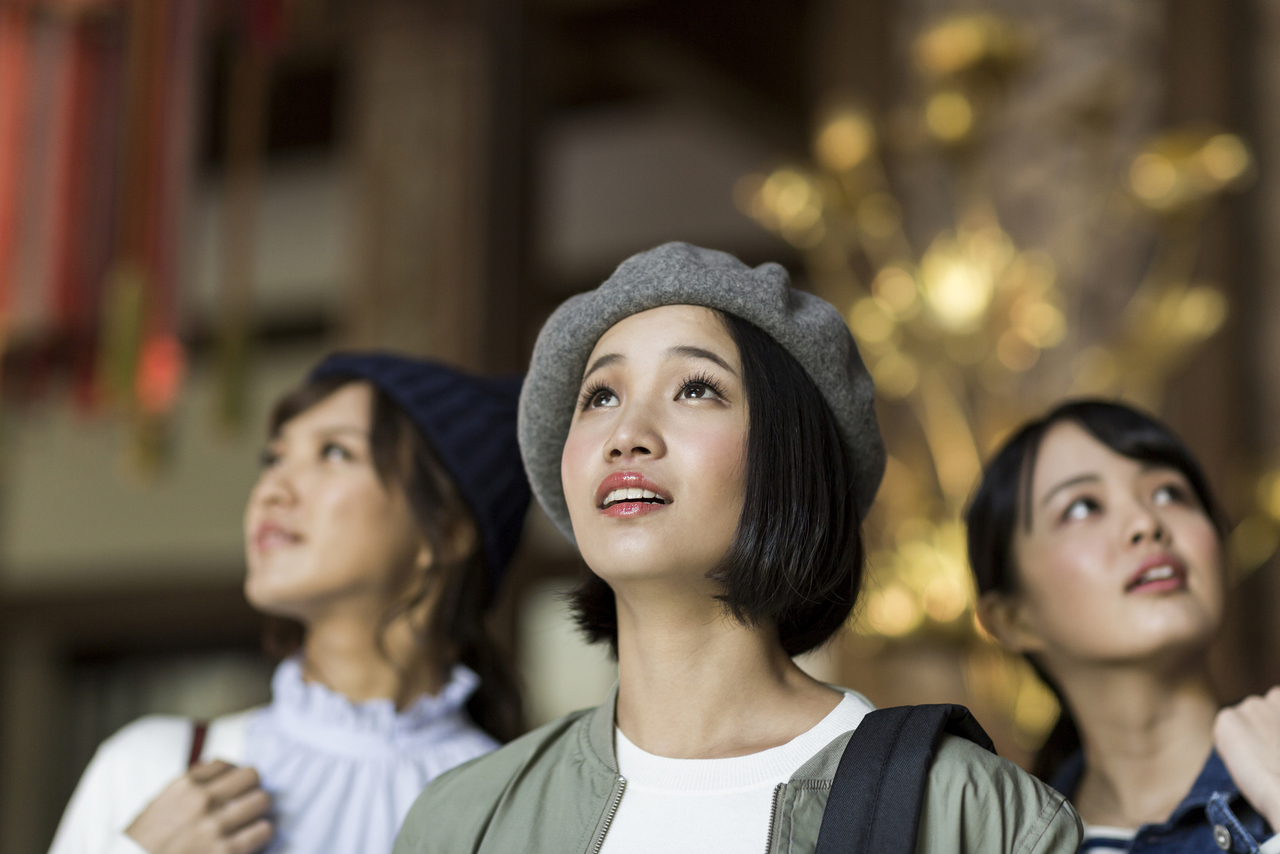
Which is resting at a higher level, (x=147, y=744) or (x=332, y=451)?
(x=332, y=451)

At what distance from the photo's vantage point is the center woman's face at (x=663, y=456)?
1.12 meters

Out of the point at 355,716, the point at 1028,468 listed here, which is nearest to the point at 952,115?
the point at 1028,468

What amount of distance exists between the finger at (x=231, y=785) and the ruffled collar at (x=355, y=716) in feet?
0.34

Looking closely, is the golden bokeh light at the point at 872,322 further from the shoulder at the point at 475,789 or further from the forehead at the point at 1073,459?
the shoulder at the point at 475,789

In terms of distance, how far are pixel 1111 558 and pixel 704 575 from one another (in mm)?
565

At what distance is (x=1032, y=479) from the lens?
158 centimetres

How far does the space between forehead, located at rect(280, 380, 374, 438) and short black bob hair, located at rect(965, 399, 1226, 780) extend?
762 millimetres

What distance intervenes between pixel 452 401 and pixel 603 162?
3.71 meters

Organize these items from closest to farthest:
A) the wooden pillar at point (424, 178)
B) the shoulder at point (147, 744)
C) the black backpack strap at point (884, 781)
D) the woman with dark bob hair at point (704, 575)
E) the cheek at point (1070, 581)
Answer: the black backpack strap at point (884, 781), the woman with dark bob hair at point (704, 575), the cheek at point (1070, 581), the shoulder at point (147, 744), the wooden pillar at point (424, 178)

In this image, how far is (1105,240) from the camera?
312 cm

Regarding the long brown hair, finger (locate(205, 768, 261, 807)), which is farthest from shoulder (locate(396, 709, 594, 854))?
the long brown hair

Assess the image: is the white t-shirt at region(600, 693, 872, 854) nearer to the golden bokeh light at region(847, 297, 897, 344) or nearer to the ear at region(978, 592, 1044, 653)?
the ear at region(978, 592, 1044, 653)

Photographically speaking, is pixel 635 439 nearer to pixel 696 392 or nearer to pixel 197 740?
pixel 696 392

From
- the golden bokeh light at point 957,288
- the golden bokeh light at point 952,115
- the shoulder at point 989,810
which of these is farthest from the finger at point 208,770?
the golden bokeh light at point 952,115
